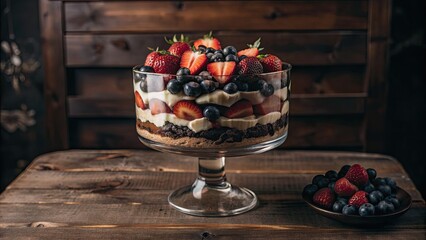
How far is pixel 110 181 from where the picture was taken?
1535mm

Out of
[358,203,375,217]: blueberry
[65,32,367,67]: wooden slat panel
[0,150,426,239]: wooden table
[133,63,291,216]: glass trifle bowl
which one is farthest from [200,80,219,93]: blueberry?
[65,32,367,67]: wooden slat panel

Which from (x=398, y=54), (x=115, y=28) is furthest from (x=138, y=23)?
(x=398, y=54)

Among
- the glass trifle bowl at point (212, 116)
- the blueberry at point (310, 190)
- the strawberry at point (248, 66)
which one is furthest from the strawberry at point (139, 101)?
the blueberry at point (310, 190)

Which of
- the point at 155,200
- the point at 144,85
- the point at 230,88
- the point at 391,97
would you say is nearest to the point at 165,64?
the point at 144,85

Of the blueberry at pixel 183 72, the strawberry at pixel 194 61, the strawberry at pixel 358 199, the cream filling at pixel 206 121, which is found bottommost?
the strawberry at pixel 358 199

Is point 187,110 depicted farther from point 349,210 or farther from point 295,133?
point 295,133

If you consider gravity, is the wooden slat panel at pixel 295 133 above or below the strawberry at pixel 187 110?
below

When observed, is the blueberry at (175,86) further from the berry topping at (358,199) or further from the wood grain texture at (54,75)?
the wood grain texture at (54,75)

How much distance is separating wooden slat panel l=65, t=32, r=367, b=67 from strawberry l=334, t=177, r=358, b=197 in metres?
1.28

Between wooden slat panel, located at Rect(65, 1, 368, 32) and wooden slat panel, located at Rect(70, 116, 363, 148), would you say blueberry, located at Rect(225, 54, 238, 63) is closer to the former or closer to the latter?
wooden slat panel, located at Rect(65, 1, 368, 32)

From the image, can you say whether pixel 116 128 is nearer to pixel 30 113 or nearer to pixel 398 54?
pixel 30 113

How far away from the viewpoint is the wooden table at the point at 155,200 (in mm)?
1227

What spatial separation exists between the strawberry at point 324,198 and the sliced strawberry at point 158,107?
36 cm

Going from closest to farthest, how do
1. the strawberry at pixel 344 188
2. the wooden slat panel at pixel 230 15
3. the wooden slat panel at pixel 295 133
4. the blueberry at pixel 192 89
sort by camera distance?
the blueberry at pixel 192 89 < the strawberry at pixel 344 188 < the wooden slat panel at pixel 230 15 < the wooden slat panel at pixel 295 133
